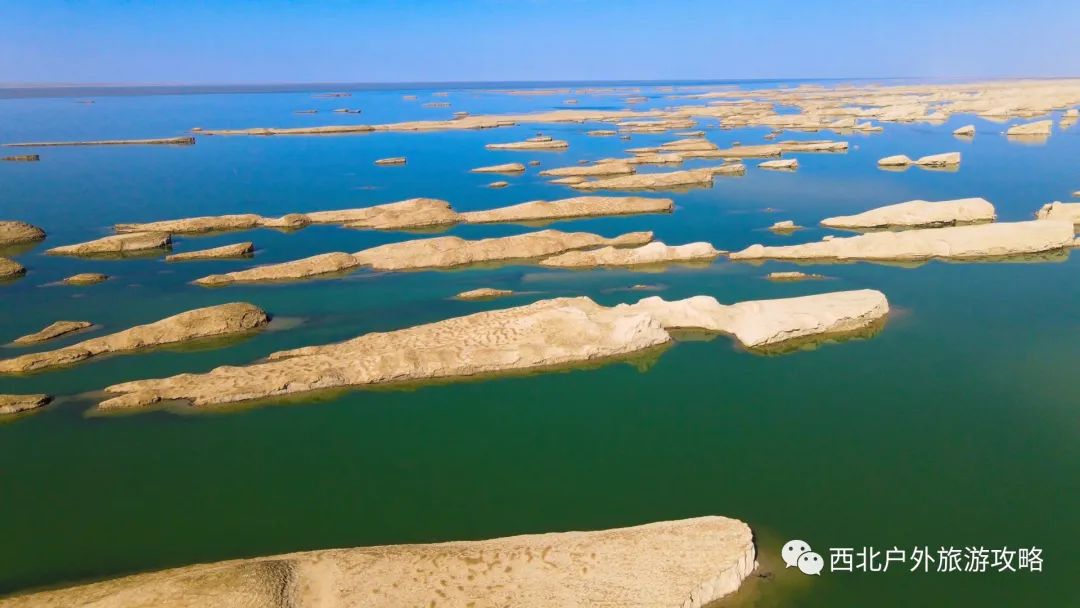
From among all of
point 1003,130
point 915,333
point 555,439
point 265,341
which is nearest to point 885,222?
point 915,333

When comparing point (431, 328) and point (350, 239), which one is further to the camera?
point (350, 239)

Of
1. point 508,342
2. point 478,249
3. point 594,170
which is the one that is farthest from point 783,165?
point 508,342

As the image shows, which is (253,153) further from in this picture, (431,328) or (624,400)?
(624,400)

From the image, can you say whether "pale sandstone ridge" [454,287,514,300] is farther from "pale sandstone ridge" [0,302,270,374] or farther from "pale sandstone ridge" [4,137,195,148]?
"pale sandstone ridge" [4,137,195,148]

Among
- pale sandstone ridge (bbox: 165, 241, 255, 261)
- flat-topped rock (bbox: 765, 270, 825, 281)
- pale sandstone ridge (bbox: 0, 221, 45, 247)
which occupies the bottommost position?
flat-topped rock (bbox: 765, 270, 825, 281)

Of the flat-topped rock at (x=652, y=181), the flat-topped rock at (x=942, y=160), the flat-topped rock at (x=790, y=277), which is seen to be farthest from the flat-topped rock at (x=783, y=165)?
the flat-topped rock at (x=790, y=277)

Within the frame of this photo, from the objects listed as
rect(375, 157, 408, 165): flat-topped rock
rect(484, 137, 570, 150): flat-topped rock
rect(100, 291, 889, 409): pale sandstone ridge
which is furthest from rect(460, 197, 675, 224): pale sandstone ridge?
rect(484, 137, 570, 150): flat-topped rock
